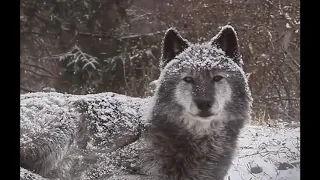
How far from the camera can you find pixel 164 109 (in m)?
2.94

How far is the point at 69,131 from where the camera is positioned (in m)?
3.00

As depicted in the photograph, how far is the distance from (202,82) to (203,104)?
0.57 feet

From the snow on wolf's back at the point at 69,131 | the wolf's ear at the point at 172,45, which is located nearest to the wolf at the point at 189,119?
the wolf's ear at the point at 172,45

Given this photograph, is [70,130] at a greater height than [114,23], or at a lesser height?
lesser

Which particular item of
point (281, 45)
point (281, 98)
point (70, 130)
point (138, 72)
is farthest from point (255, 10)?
point (70, 130)

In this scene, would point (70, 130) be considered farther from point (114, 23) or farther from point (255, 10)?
point (255, 10)

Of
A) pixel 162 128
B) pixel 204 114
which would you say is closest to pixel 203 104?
pixel 204 114

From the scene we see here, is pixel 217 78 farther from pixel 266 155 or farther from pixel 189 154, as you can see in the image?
pixel 266 155

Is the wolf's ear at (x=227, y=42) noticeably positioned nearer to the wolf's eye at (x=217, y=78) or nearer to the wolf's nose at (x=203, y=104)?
the wolf's eye at (x=217, y=78)

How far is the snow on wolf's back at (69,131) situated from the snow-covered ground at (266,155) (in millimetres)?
793

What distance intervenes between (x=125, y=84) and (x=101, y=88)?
0.24 meters

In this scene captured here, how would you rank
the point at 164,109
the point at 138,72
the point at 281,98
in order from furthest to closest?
the point at 138,72 → the point at 281,98 → the point at 164,109

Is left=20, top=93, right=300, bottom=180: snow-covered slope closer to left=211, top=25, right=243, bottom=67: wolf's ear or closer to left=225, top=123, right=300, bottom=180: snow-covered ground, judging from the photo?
left=225, top=123, right=300, bottom=180: snow-covered ground

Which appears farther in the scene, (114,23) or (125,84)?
(114,23)
